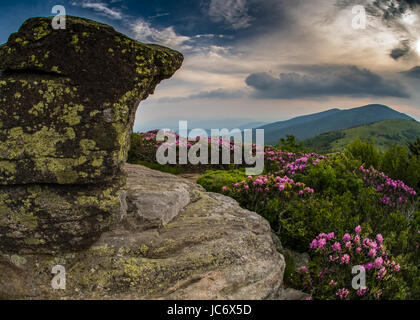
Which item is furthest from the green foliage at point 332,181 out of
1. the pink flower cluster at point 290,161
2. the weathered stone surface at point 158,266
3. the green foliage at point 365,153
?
the weathered stone surface at point 158,266

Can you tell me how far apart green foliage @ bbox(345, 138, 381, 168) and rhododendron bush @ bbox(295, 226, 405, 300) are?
Answer: 25.4 feet

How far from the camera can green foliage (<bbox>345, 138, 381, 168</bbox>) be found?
39.7ft

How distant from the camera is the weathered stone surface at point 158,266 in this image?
3.65 meters

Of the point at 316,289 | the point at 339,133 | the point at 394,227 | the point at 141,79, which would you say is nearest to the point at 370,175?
the point at 394,227

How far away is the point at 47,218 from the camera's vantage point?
4020 mm

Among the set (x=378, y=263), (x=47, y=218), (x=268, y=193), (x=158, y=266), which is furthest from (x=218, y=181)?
(x=47, y=218)

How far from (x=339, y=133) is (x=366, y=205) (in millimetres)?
197505

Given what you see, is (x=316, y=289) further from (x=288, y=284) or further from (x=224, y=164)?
(x=224, y=164)

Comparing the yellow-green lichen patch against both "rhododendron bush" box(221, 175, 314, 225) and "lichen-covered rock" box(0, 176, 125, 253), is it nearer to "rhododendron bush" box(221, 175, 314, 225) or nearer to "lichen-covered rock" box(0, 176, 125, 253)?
"lichen-covered rock" box(0, 176, 125, 253)

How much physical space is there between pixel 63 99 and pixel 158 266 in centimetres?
266

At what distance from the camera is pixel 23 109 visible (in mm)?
3846

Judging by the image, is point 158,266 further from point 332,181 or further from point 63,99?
point 332,181

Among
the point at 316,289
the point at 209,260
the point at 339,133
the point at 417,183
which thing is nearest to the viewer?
the point at 209,260
